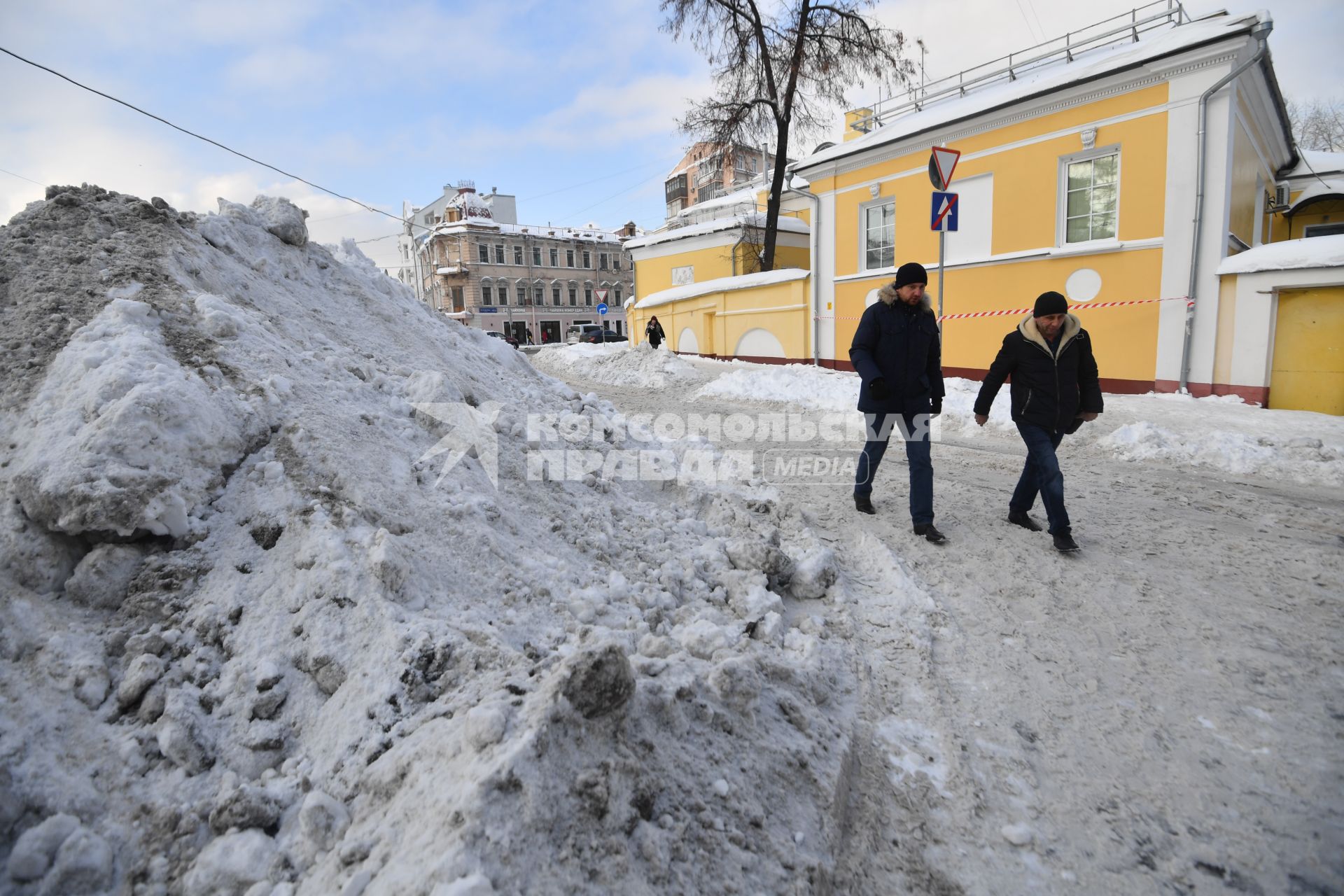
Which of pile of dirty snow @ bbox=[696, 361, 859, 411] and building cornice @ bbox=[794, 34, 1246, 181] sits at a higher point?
building cornice @ bbox=[794, 34, 1246, 181]

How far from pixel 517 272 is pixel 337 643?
56366mm

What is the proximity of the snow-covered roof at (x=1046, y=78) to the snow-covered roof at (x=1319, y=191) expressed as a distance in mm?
6050

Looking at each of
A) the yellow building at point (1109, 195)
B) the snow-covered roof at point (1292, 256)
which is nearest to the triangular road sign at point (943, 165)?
the yellow building at point (1109, 195)

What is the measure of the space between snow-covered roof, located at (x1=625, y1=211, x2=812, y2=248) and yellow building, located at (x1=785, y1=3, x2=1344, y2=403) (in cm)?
668

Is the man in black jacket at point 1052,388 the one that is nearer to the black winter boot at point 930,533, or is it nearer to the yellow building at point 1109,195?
the black winter boot at point 930,533

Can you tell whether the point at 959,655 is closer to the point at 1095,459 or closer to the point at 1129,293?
the point at 1095,459

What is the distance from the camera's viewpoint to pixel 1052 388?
4332mm

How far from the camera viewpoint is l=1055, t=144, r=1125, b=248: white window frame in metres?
10.6

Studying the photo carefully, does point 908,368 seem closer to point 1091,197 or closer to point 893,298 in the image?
point 893,298

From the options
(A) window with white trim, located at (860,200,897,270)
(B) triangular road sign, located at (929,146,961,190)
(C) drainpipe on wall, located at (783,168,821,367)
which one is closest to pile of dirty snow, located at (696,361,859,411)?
(C) drainpipe on wall, located at (783,168,821,367)

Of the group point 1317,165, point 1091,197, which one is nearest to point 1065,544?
point 1091,197

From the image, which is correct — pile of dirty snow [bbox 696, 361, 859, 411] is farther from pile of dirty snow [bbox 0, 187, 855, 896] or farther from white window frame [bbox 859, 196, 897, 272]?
pile of dirty snow [bbox 0, 187, 855, 896]

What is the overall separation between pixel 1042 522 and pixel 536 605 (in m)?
3.85

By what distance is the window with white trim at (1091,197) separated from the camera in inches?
427
